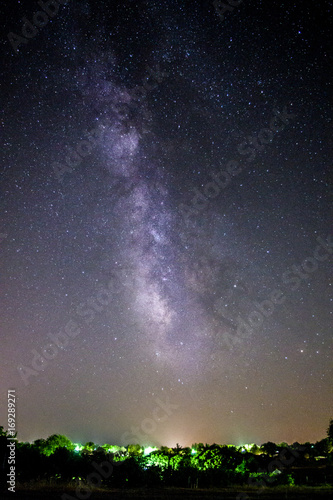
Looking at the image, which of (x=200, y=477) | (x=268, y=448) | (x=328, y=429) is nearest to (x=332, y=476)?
(x=200, y=477)

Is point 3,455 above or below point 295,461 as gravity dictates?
above

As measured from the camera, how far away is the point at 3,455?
19.8 m

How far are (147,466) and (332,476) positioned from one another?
447 inches

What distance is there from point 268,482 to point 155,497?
6.29 meters

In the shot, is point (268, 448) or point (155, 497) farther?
point (268, 448)

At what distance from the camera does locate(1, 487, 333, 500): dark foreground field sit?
12.9 meters

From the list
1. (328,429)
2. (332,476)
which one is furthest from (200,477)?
(328,429)

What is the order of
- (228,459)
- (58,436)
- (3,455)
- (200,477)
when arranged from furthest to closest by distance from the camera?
(58,436), (3,455), (228,459), (200,477)

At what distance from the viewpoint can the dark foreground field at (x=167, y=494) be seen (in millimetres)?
12852

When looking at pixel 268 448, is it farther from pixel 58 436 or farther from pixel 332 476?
pixel 332 476

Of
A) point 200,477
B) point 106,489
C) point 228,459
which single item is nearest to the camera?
point 106,489

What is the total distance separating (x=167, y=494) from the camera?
46.1 ft

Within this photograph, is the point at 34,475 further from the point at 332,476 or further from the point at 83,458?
the point at 332,476

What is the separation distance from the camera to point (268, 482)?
16.9 m
